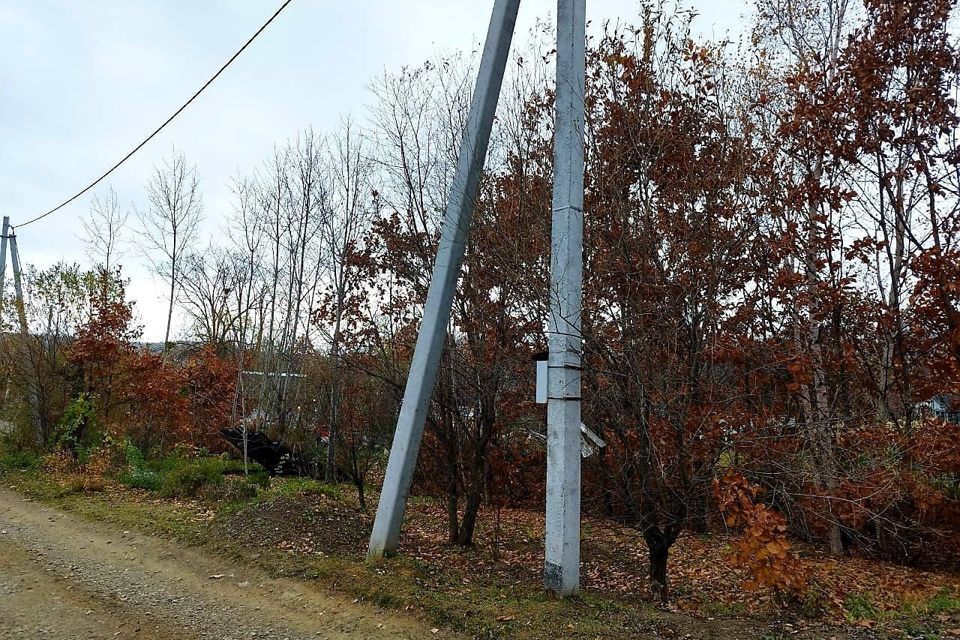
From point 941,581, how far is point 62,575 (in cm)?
861

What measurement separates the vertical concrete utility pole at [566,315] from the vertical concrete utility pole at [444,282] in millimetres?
835

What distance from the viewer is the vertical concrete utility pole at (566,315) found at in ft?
15.5

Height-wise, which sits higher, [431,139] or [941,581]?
[431,139]

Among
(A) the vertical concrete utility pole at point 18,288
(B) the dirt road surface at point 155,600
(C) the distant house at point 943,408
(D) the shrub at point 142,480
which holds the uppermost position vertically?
(A) the vertical concrete utility pole at point 18,288

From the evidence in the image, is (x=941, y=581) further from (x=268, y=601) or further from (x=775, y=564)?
(x=268, y=601)

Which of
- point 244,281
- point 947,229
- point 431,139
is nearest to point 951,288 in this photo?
point 947,229

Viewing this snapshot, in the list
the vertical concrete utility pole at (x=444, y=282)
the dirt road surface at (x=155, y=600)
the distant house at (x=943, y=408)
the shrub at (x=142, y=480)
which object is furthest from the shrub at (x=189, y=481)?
the distant house at (x=943, y=408)

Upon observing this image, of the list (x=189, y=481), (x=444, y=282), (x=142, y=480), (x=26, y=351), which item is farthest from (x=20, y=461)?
(x=444, y=282)

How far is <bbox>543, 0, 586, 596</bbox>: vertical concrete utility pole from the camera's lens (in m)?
4.73

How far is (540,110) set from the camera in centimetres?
676

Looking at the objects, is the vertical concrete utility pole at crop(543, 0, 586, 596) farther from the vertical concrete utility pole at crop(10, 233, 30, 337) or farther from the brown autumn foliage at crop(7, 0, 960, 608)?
the vertical concrete utility pole at crop(10, 233, 30, 337)

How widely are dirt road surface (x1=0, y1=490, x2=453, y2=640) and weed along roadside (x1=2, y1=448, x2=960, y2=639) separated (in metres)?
0.24

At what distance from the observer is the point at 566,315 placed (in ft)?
16.0

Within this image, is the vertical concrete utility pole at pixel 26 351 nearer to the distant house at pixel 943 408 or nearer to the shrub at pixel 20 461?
the shrub at pixel 20 461
